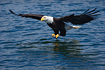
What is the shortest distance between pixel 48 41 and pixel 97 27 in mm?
2608

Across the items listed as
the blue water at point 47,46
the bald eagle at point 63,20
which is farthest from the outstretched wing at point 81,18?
the blue water at point 47,46

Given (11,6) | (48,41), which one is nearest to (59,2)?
(11,6)

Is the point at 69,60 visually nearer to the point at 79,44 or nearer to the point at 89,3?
the point at 79,44

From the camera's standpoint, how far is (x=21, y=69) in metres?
7.72

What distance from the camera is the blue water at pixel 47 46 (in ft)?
26.2

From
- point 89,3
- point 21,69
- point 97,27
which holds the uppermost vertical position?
point 89,3

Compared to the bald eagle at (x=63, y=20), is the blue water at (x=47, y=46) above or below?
below

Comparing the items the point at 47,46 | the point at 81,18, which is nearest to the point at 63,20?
the point at 81,18

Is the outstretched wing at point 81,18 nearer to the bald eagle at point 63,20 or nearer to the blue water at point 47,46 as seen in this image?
the bald eagle at point 63,20

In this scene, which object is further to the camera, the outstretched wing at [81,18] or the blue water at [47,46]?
the outstretched wing at [81,18]

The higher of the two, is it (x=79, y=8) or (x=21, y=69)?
(x=79, y=8)

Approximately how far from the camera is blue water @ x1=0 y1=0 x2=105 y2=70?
7.97 m

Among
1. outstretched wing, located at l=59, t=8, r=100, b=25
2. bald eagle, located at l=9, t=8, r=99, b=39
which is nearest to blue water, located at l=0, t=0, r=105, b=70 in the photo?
bald eagle, located at l=9, t=8, r=99, b=39

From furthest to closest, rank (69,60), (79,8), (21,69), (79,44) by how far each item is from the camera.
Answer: (79,8) < (79,44) < (69,60) < (21,69)
